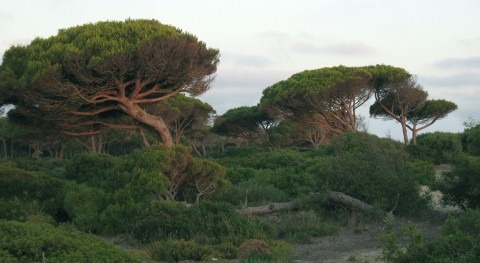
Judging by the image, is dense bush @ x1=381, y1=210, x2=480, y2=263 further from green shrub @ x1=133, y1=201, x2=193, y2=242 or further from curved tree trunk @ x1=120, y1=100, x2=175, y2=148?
curved tree trunk @ x1=120, y1=100, x2=175, y2=148

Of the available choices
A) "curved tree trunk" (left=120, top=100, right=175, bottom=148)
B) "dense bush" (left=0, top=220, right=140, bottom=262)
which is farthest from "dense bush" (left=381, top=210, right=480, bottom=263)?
"curved tree trunk" (left=120, top=100, right=175, bottom=148)

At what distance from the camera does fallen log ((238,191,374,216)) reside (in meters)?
15.5

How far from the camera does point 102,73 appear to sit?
19219mm

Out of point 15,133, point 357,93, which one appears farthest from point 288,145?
point 15,133

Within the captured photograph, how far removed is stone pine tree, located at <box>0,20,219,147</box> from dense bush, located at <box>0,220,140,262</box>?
11087mm

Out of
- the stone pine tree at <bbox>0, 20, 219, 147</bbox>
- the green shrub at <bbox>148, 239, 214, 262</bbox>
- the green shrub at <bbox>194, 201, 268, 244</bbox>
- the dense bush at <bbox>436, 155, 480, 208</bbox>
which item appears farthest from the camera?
the stone pine tree at <bbox>0, 20, 219, 147</bbox>

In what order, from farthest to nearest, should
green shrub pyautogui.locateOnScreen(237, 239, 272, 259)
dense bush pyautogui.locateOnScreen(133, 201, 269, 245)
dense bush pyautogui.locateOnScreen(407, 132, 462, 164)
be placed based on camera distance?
dense bush pyautogui.locateOnScreen(407, 132, 462, 164) < dense bush pyautogui.locateOnScreen(133, 201, 269, 245) < green shrub pyautogui.locateOnScreen(237, 239, 272, 259)

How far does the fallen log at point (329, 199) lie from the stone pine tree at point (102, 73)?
567 cm

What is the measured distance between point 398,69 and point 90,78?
25631 mm

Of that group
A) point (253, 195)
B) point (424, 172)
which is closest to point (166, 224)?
point (253, 195)

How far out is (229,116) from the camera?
50.5 meters

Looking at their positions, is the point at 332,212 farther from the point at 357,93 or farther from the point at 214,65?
the point at 357,93

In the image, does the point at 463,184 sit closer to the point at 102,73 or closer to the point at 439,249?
the point at 439,249

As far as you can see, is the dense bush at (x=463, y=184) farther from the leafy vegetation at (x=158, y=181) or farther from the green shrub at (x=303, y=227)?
the green shrub at (x=303, y=227)
